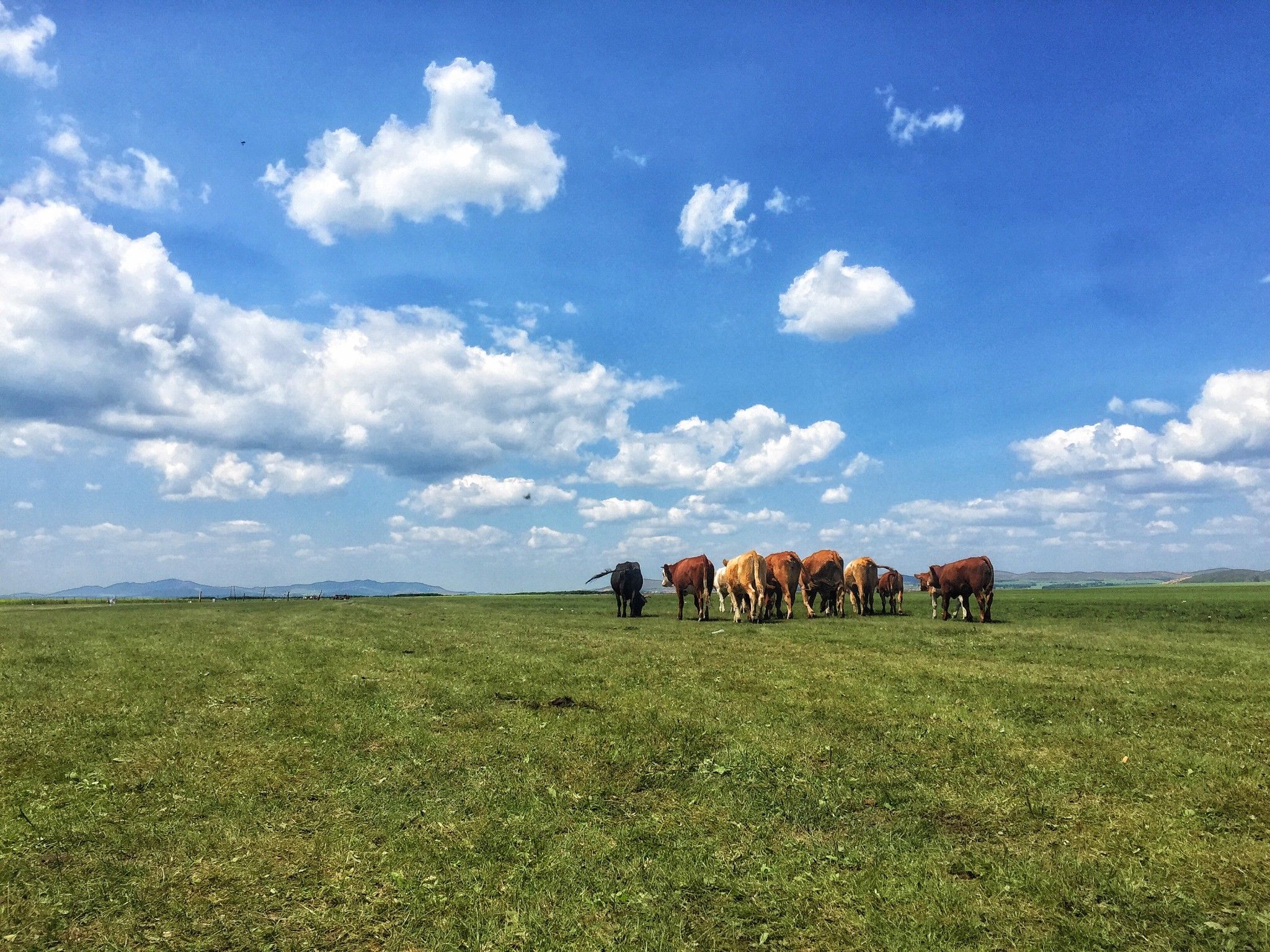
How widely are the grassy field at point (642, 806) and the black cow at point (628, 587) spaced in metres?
23.6

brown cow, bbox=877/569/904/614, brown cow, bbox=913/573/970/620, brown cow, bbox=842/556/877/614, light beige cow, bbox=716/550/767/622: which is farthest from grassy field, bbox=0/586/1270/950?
brown cow, bbox=877/569/904/614

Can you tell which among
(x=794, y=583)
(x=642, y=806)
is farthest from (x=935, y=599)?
(x=642, y=806)

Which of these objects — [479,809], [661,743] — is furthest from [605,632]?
[479,809]

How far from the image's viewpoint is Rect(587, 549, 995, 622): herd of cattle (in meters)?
33.2

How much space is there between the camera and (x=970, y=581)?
111 ft

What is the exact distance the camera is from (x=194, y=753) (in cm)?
1127

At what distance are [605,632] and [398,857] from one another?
19.4 meters

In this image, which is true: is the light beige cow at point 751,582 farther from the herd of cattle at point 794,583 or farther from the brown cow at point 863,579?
the brown cow at point 863,579

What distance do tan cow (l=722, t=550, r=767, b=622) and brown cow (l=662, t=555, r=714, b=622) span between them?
6.78ft

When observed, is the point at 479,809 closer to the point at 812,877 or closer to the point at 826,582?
the point at 812,877

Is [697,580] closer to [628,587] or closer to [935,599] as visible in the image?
[628,587]

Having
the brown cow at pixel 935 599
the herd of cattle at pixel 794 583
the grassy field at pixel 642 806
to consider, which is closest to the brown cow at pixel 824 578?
the herd of cattle at pixel 794 583

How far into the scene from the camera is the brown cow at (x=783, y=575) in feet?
114

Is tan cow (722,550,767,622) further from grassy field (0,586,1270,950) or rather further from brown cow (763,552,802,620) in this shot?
grassy field (0,586,1270,950)
